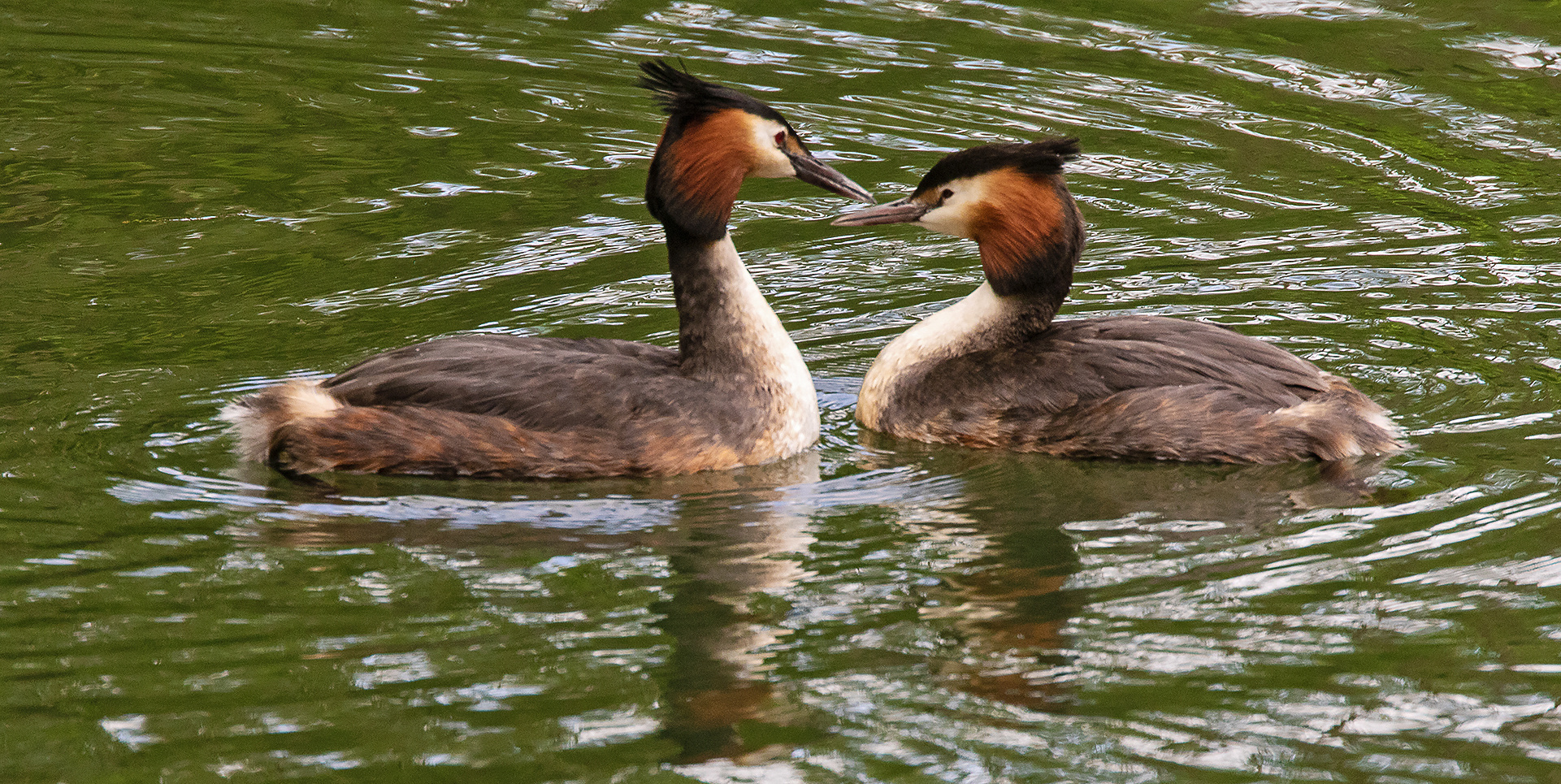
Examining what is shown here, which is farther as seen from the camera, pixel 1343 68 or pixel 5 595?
pixel 1343 68

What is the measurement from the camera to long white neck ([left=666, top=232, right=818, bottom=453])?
6.95 m

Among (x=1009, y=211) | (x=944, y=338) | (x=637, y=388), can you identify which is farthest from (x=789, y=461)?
(x=1009, y=211)

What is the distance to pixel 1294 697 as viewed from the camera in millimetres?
4758

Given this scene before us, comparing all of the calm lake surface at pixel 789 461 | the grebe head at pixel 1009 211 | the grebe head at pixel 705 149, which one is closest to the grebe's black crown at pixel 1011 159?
the grebe head at pixel 1009 211

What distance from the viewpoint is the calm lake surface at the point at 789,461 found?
4684mm

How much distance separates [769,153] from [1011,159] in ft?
3.20

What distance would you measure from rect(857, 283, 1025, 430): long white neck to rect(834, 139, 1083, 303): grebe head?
0.28 feet

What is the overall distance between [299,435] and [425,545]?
1.00 meters

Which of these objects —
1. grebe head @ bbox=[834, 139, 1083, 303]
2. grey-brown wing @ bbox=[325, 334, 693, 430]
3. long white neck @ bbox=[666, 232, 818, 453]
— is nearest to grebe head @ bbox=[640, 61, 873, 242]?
long white neck @ bbox=[666, 232, 818, 453]

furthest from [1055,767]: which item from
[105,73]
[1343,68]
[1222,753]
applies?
[105,73]

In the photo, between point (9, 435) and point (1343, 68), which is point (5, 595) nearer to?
point (9, 435)

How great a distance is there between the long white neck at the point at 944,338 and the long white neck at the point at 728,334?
20.8 inches

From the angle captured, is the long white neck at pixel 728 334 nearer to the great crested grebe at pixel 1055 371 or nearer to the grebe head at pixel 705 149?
the grebe head at pixel 705 149

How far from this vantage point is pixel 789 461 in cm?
704
